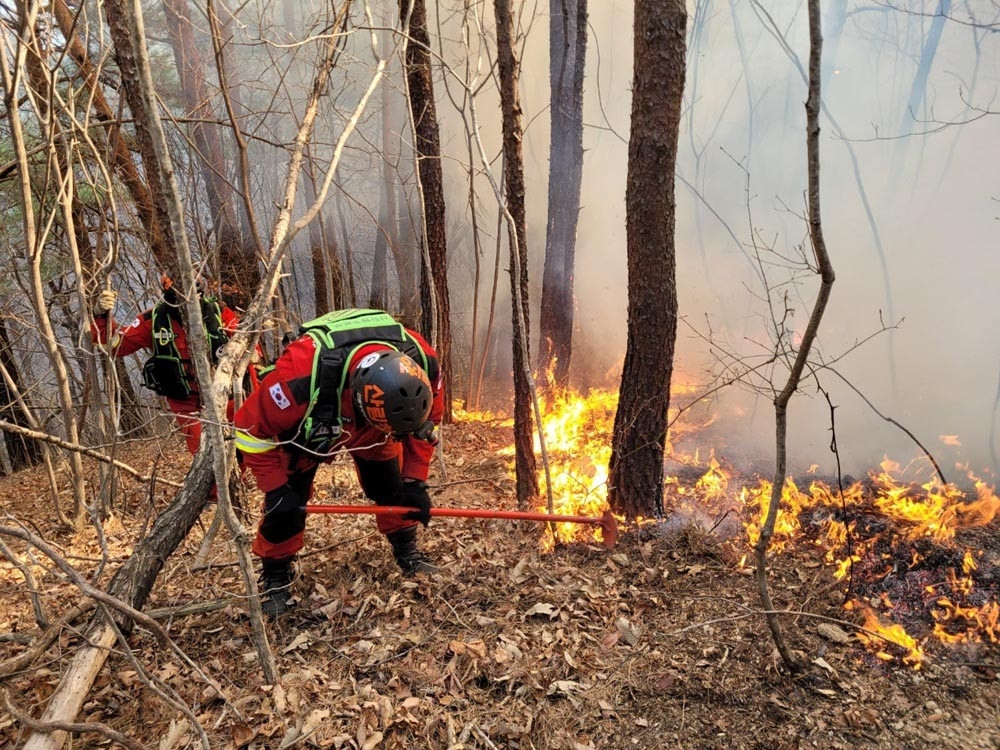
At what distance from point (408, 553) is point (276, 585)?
100cm

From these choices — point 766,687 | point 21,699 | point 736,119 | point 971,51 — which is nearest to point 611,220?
point 736,119

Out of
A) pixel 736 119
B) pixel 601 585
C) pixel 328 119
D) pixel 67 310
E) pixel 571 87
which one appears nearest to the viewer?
pixel 601 585

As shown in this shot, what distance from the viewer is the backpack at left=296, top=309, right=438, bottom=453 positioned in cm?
355

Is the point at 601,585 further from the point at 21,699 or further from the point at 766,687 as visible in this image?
the point at 21,699

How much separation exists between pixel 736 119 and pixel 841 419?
6.92m

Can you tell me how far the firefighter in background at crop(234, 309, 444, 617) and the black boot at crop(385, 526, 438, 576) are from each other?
0.57 ft

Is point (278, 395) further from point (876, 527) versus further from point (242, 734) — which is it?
point (876, 527)

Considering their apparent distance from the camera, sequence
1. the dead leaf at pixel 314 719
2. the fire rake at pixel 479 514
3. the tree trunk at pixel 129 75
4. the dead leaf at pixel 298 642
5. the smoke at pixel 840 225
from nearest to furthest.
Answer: the dead leaf at pixel 314 719
the dead leaf at pixel 298 642
the fire rake at pixel 479 514
the tree trunk at pixel 129 75
the smoke at pixel 840 225

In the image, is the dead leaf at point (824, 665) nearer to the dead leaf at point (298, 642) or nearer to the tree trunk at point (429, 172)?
the dead leaf at point (298, 642)

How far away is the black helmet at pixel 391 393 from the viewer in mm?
3393

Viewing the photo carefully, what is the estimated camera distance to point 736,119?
11391mm

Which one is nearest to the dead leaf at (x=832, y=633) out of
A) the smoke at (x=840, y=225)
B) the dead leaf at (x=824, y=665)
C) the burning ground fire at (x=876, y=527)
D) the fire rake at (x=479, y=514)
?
the burning ground fire at (x=876, y=527)

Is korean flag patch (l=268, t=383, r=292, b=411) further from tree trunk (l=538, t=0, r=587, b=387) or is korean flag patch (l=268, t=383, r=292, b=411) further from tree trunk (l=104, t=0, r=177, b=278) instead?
tree trunk (l=538, t=0, r=587, b=387)

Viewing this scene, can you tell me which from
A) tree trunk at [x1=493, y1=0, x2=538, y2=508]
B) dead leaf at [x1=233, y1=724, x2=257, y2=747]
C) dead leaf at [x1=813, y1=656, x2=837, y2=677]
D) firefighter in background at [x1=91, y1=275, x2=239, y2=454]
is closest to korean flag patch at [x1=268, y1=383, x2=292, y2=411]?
dead leaf at [x1=233, y1=724, x2=257, y2=747]
